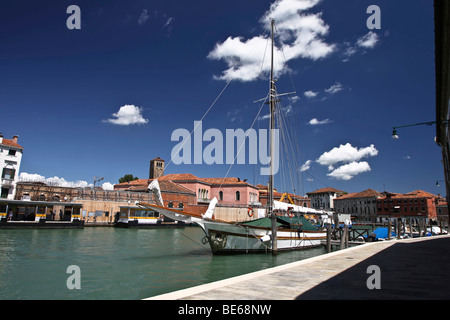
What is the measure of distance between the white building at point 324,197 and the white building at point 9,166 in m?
82.2

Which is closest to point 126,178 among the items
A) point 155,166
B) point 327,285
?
point 155,166

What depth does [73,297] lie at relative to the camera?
7.64 metres

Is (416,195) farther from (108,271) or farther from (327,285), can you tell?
(327,285)

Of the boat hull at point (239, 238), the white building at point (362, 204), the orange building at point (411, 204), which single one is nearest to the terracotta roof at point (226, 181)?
the orange building at point (411, 204)

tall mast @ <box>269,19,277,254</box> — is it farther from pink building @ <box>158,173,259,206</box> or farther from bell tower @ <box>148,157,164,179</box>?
bell tower @ <box>148,157,164,179</box>

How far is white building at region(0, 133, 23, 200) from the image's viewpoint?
116 feet

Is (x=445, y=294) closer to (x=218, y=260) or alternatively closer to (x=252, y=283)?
(x=252, y=283)

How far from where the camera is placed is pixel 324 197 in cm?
9456

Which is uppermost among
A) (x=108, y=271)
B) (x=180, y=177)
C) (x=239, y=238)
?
(x=180, y=177)

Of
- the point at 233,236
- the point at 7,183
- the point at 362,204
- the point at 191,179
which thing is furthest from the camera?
the point at 362,204

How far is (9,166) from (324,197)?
85885 mm

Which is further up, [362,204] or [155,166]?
[155,166]

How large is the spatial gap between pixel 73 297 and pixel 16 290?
2143 mm
